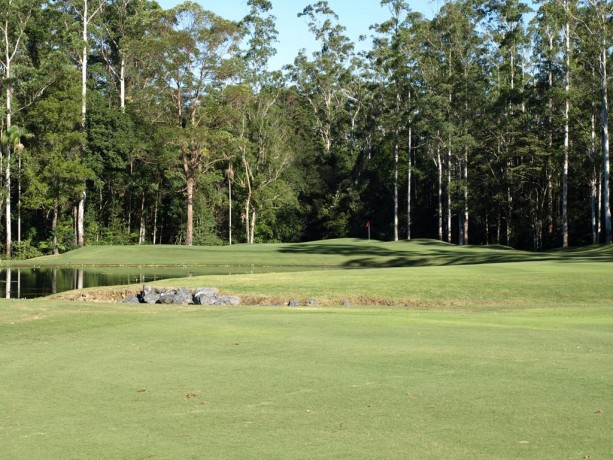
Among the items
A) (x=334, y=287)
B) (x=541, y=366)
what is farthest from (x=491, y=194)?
(x=541, y=366)

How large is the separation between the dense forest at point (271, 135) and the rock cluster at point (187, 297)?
109 feet

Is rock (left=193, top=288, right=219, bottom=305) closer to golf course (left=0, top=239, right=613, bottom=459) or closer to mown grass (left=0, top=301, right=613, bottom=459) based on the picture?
golf course (left=0, top=239, right=613, bottom=459)

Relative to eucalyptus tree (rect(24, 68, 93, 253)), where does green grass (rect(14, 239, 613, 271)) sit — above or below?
below

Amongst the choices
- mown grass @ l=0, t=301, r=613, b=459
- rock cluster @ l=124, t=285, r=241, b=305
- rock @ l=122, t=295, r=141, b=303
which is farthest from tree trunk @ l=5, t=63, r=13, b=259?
mown grass @ l=0, t=301, r=613, b=459

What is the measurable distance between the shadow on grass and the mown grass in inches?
1092

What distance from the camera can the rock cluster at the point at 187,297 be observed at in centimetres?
2647

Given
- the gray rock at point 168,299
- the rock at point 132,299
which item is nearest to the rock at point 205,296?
the gray rock at point 168,299

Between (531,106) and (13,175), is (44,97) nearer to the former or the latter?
(13,175)

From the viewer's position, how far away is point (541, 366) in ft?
36.7

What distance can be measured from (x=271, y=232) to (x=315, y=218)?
28.4 feet

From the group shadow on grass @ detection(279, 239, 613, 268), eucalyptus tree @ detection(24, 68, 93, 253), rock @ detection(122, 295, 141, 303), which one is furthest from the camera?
eucalyptus tree @ detection(24, 68, 93, 253)

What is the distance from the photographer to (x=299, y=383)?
1034cm

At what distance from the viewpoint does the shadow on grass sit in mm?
44188

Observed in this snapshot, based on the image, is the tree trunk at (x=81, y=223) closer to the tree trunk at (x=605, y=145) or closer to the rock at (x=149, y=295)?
the rock at (x=149, y=295)
